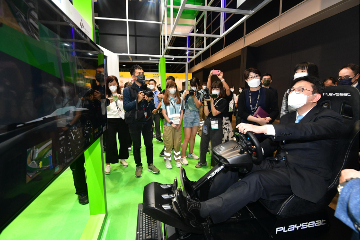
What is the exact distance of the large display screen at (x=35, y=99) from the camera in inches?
24.9

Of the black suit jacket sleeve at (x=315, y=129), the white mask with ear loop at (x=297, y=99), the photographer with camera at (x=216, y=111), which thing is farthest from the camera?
the photographer with camera at (x=216, y=111)

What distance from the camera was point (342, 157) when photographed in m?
1.37

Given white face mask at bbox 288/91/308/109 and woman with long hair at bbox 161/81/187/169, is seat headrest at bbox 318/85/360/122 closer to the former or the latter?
white face mask at bbox 288/91/308/109

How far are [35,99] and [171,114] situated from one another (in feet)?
8.42

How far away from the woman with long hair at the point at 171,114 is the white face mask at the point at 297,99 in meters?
1.95

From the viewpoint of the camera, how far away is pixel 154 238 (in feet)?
4.88

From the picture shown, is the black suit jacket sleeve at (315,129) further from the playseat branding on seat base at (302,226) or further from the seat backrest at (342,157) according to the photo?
the playseat branding on seat base at (302,226)

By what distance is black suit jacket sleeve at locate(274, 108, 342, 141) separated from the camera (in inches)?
57.1

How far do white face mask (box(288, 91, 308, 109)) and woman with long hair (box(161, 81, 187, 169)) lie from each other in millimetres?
1951

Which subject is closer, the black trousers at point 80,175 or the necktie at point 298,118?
the necktie at point 298,118

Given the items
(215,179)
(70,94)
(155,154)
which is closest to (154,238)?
(215,179)

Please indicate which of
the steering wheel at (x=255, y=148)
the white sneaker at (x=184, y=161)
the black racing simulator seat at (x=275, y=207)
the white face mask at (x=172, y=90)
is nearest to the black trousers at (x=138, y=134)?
the white face mask at (x=172, y=90)

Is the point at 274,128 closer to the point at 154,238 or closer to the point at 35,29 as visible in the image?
the point at 154,238

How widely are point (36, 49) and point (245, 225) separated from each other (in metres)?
1.96
